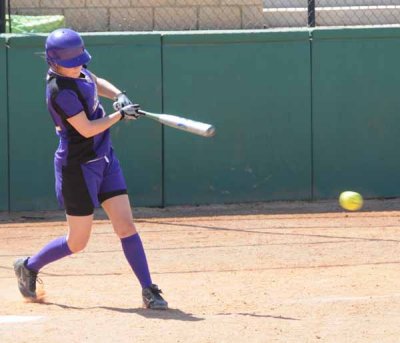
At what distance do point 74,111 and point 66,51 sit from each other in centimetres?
34

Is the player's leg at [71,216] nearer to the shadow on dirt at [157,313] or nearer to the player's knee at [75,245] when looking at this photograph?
the player's knee at [75,245]

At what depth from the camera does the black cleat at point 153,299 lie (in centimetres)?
582

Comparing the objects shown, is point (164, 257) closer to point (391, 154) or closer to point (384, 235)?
point (384, 235)

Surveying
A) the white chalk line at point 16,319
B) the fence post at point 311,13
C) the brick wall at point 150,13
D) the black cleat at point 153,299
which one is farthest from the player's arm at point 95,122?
the brick wall at point 150,13

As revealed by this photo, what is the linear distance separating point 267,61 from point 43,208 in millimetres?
2665

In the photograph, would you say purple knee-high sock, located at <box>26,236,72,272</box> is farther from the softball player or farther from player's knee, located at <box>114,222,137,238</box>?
player's knee, located at <box>114,222,137,238</box>

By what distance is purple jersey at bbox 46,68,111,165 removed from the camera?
18.5 feet

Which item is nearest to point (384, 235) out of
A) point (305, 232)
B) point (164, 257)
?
point (305, 232)

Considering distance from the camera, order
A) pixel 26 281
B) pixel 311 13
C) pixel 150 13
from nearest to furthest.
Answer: pixel 26 281 → pixel 311 13 → pixel 150 13

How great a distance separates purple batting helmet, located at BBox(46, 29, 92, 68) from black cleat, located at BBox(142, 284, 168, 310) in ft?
4.59

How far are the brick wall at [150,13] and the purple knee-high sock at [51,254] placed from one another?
18.5 ft

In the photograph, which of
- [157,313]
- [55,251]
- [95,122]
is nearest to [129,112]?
[95,122]

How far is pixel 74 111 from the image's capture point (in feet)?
18.5

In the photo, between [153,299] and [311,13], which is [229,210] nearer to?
[311,13]
